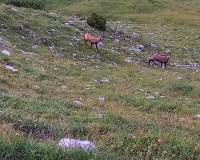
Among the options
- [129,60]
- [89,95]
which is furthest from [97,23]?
[89,95]

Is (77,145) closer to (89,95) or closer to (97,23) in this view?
(89,95)

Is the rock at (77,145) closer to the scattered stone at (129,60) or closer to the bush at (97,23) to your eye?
the scattered stone at (129,60)

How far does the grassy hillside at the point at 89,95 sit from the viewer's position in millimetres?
4945

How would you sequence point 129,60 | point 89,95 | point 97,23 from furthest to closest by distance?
point 97,23 → point 129,60 → point 89,95

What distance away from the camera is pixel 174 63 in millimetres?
20375

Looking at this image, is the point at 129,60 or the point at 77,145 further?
the point at 129,60

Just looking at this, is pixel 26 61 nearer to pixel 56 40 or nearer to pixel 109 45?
pixel 56 40

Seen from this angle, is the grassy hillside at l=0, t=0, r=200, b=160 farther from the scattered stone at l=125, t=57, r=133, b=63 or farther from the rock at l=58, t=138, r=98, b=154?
the scattered stone at l=125, t=57, r=133, b=63

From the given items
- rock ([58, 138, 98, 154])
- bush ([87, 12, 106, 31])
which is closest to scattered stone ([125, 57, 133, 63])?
bush ([87, 12, 106, 31])

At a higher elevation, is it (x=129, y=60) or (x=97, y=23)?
(x=97, y=23)

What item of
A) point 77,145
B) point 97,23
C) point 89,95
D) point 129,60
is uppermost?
point 77,145

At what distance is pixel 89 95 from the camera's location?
9.77m

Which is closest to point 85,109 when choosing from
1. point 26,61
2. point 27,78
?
point 27,78

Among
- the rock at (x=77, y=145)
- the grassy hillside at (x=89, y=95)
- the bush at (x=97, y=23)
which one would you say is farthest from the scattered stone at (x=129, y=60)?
the rock at (x=77, y=145)
